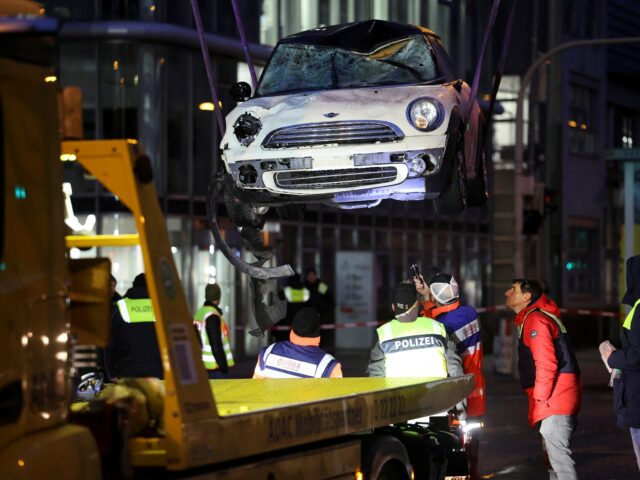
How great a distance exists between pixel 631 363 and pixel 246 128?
3.39 meters

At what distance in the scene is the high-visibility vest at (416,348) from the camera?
10367 mm

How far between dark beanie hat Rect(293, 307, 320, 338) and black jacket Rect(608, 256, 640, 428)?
7.20ft

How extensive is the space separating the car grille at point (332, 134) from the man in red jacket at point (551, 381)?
1.70 metres

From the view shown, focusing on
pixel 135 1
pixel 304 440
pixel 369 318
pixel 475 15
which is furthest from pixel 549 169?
pixel 304 440

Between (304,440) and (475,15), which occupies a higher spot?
(475,15)

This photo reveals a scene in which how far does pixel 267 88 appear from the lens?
479 inches

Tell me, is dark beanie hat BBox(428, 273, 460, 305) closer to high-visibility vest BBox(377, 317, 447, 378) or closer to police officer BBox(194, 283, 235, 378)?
high-visibility vest BBox(377, 317, 447, 378)

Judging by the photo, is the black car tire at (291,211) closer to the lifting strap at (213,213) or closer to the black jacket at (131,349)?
the lifting strap at (213,213)

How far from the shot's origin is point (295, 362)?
30.8 feet

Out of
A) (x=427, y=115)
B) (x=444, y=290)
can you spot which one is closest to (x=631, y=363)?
(x=444, y=290)

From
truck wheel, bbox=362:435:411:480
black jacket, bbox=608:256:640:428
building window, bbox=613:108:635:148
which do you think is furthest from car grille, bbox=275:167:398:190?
building window, bbox=613:108:635:148

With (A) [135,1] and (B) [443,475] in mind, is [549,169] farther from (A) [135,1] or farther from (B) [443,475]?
(B) [443,475]

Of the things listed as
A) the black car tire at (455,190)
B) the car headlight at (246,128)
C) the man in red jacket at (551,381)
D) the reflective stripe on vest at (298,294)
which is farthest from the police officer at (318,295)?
the man in red jacket at (551,381)

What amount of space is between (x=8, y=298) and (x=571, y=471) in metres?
6.01
